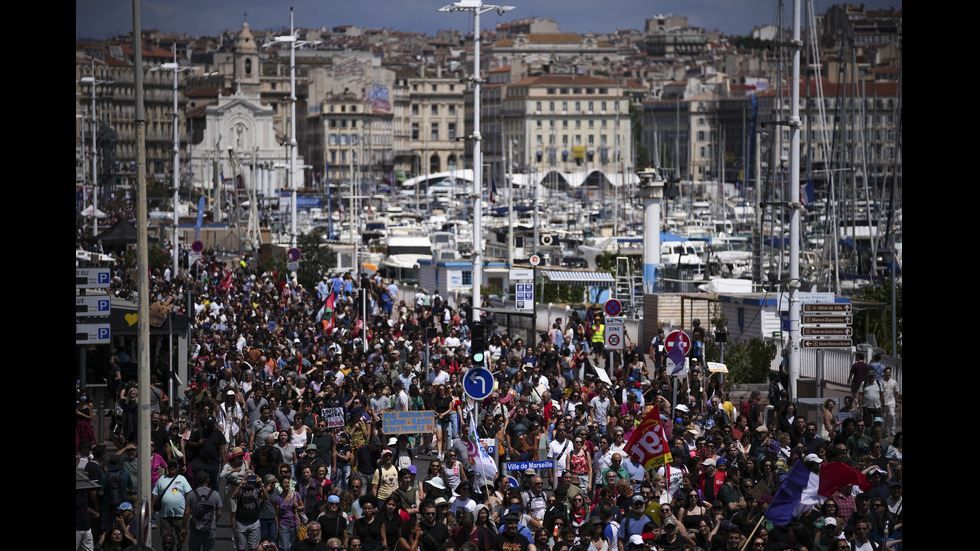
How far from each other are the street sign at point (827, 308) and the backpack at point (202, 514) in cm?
812

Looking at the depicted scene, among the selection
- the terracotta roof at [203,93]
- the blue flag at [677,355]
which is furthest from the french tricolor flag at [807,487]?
the terracotta roof at [203,93]

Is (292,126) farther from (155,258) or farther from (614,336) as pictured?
(614,336)

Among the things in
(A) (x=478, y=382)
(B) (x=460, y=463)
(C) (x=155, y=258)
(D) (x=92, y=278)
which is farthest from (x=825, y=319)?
(C) (x=155, y=258)

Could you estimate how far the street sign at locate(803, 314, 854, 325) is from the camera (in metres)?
19.0

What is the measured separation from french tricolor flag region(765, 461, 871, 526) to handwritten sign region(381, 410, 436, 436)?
5.40 meters

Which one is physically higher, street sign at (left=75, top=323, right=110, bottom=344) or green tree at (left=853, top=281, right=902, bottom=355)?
street sign at (left=75, top=323, right=110, bottom=344)

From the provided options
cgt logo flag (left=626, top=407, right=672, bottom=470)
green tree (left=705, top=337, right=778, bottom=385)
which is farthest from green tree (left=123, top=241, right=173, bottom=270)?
cgt logo flag (left=626, top=407, right=672, bottom=470)

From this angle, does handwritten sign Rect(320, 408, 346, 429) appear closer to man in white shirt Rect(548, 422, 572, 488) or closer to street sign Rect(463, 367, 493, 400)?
street sign Rect(463, 367, 493, 400)

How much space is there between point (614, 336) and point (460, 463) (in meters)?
8.48

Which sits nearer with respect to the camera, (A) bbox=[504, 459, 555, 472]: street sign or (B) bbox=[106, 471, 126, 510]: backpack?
(B) bbox=[106, 471, 126, 510]: backpack

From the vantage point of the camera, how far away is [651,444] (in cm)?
1511

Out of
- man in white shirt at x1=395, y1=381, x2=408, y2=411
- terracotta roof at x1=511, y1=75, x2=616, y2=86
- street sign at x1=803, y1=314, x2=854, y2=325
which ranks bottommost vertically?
man in white shirt at x1=395, y1=381, x2=408, y2=411
